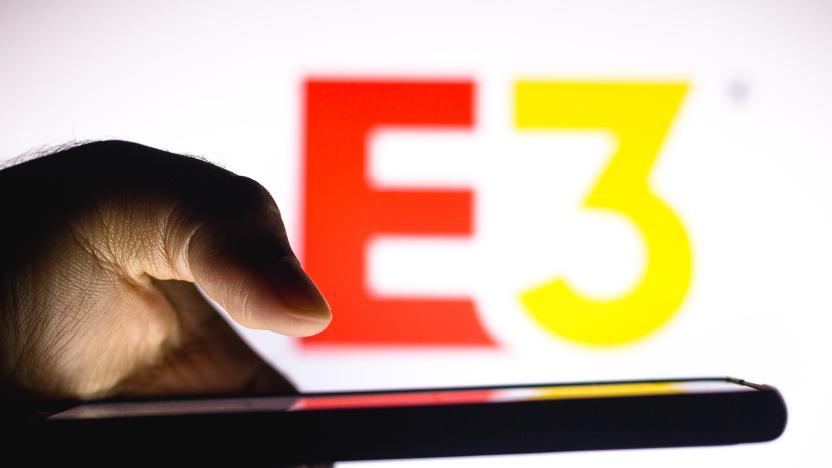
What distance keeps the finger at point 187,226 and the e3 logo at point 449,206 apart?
60cm

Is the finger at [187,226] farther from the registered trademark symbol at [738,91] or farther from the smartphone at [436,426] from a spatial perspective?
the registered trademark symbol at [738,91]

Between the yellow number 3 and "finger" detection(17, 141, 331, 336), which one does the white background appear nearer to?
the yellow number 3

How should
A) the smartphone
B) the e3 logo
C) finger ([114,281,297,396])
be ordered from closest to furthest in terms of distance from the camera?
the smartphone
finger ([114,281,297,396])
the e3 logo

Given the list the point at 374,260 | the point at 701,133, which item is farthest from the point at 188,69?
the point at 701,133

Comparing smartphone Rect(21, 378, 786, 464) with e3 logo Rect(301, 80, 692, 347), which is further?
e3 logo Rect(301, 80, 692, 347)

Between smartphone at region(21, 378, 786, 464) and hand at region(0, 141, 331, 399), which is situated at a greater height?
hand at region(0, 141, 331, 399)

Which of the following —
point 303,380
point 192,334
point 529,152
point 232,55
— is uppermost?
point 232,55

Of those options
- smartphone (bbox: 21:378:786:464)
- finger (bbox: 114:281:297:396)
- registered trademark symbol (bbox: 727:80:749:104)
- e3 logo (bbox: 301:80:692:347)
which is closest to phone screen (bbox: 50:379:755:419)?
smartphone (bbox: 21:378:786:464)

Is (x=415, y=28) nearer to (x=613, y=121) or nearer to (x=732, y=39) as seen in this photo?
(x=613, y=121)

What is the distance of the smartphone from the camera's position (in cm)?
36

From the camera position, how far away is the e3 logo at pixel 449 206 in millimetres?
1157

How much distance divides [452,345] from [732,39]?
1.12 m

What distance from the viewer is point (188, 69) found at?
3.80 ft

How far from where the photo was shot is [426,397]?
16.6 inches
